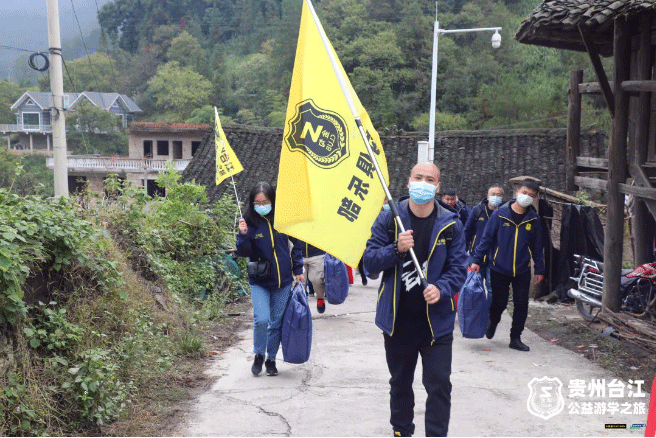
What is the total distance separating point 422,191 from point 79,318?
3.04 meters

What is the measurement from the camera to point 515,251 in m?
8.20

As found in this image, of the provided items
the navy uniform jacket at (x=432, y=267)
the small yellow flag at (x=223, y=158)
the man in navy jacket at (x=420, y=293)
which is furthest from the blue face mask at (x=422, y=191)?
the small yellow flag at (x=223, y=158)

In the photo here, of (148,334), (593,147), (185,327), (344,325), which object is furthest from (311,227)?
(593,147)

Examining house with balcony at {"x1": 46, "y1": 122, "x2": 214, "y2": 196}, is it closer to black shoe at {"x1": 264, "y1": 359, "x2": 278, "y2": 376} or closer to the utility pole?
the utility pole

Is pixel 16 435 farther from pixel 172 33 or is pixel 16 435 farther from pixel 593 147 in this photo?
pixel 172 33

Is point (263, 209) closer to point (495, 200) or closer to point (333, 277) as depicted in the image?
point (333, 277)

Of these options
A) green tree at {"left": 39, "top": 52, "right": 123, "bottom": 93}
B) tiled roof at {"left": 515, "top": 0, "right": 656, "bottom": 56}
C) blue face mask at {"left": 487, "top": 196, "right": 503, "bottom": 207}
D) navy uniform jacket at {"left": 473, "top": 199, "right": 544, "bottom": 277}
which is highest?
green tree at {"left": 39, "top": 52, "right": 123, "bottom": 93}

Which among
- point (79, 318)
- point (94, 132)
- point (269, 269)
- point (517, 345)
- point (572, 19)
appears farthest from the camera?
point (94, 132)

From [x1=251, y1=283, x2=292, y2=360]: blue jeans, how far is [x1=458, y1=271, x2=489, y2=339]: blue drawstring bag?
2.39 metres

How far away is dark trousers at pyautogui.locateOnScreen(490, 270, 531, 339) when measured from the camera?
821 centimetres

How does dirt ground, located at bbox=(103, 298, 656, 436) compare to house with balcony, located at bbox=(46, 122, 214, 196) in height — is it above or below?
below

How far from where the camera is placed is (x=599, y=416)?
5781 mm

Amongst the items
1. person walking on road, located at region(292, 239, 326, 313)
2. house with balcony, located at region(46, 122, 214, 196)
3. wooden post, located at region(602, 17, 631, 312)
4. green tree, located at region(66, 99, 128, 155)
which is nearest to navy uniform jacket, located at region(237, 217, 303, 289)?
person walking on road, located at region(292, 239, 326, 313)

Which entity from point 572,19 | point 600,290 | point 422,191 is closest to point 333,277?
point 600,290
